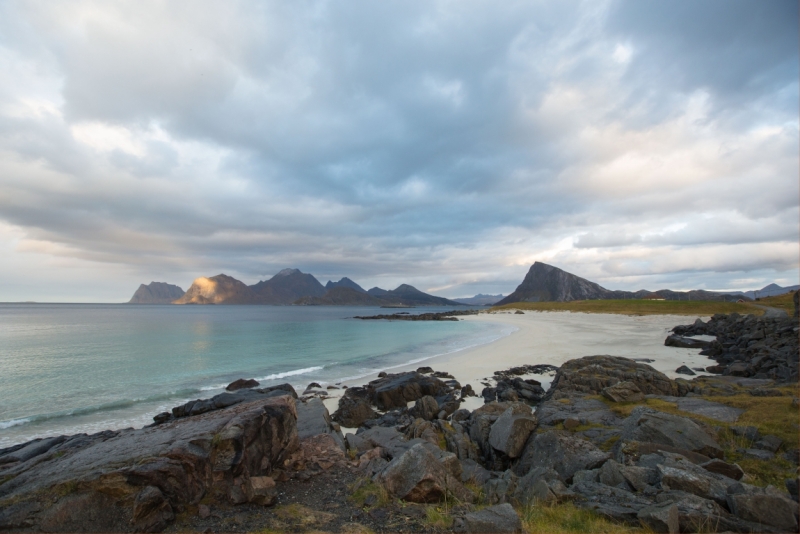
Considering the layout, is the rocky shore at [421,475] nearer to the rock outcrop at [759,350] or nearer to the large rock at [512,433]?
the large rock at [512,433]

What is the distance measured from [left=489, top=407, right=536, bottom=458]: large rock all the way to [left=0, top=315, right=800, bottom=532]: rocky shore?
0.12ft

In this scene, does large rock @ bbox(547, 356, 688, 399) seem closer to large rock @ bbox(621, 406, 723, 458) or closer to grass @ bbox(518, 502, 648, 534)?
large rock @ bbox(621, 406, 723, 458)

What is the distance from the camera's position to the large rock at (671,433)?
827 centimetres

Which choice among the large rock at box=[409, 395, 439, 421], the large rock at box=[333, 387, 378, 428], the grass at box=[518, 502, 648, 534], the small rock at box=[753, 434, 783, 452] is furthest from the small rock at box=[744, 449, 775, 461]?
the large rock at box=[333, 387, 378, 428]

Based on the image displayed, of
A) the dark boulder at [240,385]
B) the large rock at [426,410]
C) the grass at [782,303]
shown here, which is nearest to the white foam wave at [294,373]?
the dark boulder at [240,385]

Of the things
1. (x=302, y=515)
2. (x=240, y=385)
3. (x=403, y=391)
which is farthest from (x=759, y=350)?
(x=240, y=385)

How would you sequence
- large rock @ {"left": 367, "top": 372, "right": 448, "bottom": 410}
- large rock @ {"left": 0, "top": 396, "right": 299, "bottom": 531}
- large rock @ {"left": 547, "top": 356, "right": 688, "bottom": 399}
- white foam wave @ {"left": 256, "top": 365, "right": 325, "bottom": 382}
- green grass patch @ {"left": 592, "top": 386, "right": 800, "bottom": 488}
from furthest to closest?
1. white foam wave @ {"left": 256, "top": 365, "right": 325, "bottom": 382}
2. large rock @ {"left": 367, "top": 372, "right": 448, "bottom": 410}
3. large rock @ {"left": 547, "top": 356, "right": 688, "bottom": 399}
4. green grass patch @ {"left": 592, "top": 386, "right": 800, "bottom": 488}
5. large rock @ {"left": 0, "top": 396, "right": 299, "bottom": 531}

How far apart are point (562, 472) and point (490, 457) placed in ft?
8.67

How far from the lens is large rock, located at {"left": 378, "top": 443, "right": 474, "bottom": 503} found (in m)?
6.82

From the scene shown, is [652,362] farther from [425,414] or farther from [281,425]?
[281,425]

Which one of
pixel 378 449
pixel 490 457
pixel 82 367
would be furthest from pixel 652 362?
pixel 82 367

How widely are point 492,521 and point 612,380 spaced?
1410 cm

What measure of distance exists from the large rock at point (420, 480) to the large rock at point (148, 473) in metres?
2.74

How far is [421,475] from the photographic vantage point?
695cm
